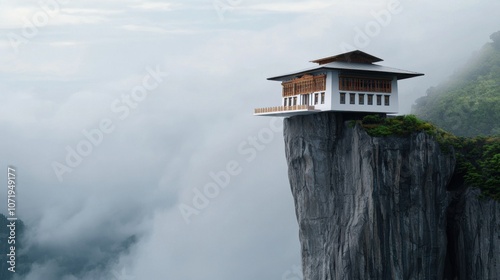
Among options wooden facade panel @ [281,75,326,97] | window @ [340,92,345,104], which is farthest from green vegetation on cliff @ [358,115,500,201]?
wooden facade panel @ [281,75,326,97]

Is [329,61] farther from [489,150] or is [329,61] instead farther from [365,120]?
[489,150]

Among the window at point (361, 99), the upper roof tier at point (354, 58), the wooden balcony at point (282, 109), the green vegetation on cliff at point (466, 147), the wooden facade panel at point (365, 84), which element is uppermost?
the upper roof tier at point (354, 58)

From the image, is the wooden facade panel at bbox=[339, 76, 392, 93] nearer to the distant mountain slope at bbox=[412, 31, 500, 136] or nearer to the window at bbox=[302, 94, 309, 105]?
the window at bbox=[302, 94, 309, 105]

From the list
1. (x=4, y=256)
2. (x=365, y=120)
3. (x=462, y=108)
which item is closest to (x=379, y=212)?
(x=365, y=120)

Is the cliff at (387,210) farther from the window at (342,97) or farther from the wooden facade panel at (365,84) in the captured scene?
the wooden facade panel at (365,84)

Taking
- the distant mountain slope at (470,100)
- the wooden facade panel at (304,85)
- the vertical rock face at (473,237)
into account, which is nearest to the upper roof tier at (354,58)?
the wooden facade panel at (304,85)

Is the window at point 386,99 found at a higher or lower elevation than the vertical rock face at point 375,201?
higher

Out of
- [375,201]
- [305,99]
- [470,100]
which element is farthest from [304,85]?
[470,100]
